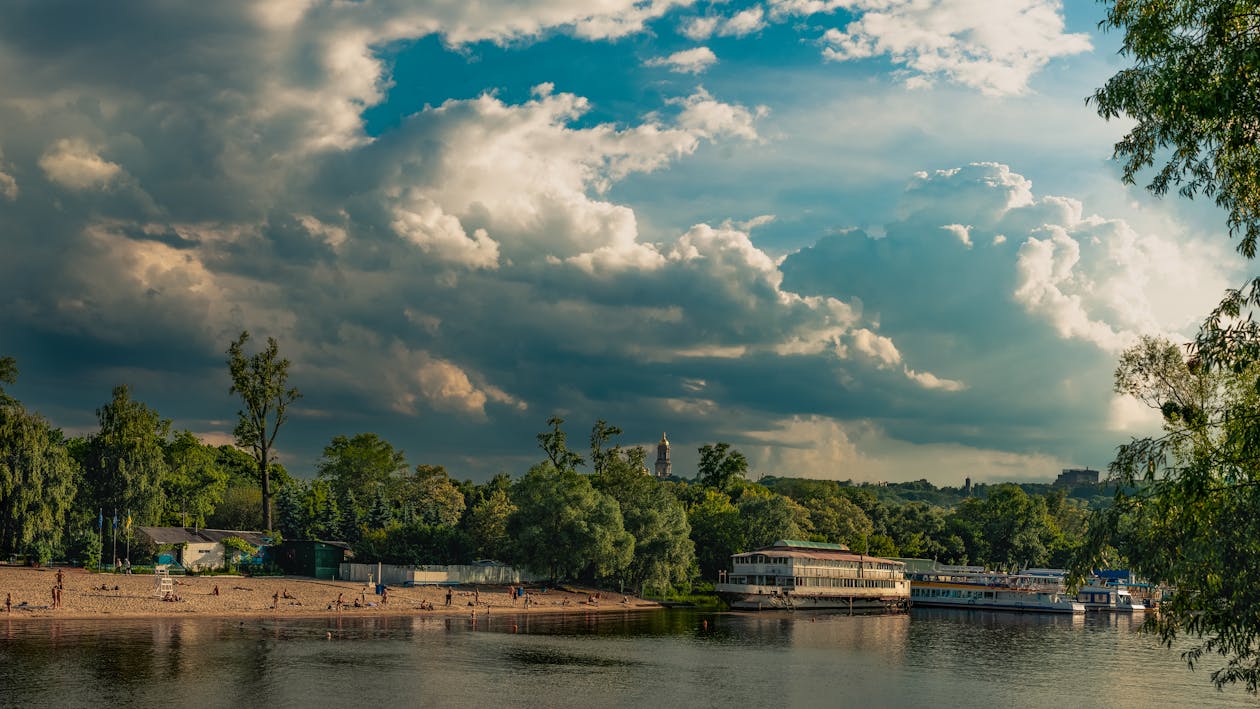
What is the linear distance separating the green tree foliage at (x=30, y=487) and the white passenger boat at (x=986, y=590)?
418 ft

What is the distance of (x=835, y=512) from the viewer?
181875mm

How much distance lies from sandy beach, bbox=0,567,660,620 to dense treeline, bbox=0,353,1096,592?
472 cm

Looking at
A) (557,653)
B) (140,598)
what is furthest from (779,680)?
(140,598)

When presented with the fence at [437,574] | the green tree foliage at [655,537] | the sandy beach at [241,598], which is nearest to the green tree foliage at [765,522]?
the green tree foliage at [655,537]

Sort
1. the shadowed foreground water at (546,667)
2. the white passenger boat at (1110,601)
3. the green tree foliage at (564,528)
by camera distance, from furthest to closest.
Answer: the white passenger boat at (1110,601) < the green tree foliage at (564,528) < the shadowed foreground water at (546,667)

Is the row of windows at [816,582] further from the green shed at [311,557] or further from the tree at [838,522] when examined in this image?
the green shed at [311,557]

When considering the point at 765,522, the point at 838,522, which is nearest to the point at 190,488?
the point at 765,522

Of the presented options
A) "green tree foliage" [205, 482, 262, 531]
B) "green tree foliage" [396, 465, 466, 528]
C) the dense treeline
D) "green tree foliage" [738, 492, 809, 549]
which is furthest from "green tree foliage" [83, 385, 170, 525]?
Answer: "green tree foliage" [738, 492, 809, 549]

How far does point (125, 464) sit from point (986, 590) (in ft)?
413

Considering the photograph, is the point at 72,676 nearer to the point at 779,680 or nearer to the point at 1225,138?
the point at 779,680

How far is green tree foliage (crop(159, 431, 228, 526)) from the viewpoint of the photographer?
128m

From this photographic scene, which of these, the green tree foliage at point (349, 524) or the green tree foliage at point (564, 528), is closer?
the green tree foliage at point (564, 528)

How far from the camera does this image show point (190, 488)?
138375 mm

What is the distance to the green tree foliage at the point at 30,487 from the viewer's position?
8556cm
